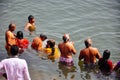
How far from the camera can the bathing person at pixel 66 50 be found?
36.5ft

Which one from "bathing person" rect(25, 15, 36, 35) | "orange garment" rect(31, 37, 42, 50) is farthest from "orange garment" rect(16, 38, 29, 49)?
"bathing person" rect(25, 15, 36, 35)

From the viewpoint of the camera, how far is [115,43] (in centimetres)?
1357

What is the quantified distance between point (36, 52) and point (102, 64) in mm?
3524

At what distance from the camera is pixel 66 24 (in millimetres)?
15484

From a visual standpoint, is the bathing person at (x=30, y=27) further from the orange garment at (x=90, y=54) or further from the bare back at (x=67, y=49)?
the orange garment at (x=90, y=54)

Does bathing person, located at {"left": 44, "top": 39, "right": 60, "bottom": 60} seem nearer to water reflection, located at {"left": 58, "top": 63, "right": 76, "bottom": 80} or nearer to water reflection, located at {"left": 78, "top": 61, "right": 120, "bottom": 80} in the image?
water reflection, located at {"left": 58, "top": 63, "right": 76, "bottom": 80}

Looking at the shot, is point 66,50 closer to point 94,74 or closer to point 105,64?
point 94,74

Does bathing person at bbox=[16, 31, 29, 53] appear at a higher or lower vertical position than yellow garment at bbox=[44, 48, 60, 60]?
higher

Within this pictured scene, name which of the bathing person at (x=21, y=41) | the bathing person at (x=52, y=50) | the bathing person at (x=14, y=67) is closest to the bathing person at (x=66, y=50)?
the bathing person at (x=52, y=50)

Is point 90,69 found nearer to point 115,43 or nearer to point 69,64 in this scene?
point 69,64

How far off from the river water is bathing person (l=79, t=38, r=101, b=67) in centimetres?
54

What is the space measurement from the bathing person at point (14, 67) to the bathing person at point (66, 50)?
3745mm

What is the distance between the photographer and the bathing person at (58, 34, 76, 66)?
11.1 m

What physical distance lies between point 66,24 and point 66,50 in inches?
178
